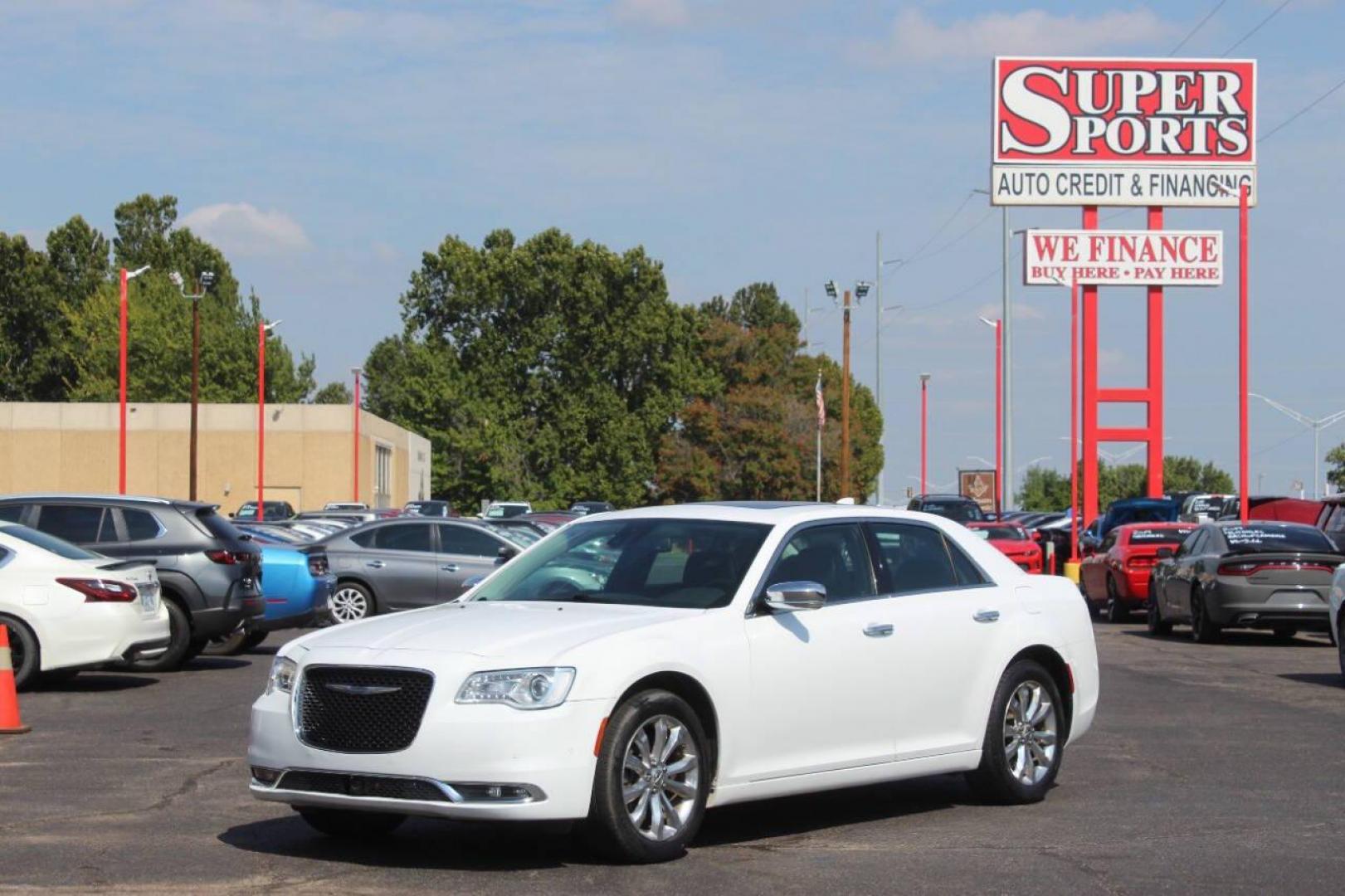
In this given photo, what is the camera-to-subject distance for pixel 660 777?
820 cm

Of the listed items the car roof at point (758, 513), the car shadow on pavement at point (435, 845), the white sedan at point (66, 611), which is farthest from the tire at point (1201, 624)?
the car shadow on pavement at point (435, 845)

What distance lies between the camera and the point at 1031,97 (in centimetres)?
5584

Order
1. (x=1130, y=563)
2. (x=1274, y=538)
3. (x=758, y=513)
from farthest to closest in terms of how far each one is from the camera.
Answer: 1. (x=1130, y=563)
2. (x=1274, y=538)
3. (x=758, y=513)

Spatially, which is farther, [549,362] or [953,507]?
[549,362]

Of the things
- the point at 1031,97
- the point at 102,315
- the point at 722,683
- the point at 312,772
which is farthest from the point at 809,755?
the point at 102,315

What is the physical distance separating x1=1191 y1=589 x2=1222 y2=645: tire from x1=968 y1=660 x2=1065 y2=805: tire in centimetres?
1405

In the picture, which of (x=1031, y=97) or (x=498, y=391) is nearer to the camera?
(x=1031, y=97)

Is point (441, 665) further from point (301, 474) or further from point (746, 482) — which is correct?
point (746, 482)

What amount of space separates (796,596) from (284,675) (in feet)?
7.59

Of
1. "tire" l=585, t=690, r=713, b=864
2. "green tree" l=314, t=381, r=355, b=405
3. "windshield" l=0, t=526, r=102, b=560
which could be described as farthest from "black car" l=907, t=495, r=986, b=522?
"green tree" l=314, t=381, r=355, b=405

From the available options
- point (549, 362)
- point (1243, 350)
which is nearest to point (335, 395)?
point (549, 362)

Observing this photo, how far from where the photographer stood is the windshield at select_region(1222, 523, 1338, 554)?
76.7 ft

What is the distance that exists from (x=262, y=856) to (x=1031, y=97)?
5049 cm

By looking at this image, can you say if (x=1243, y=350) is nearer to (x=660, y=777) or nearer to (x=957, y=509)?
(x=957, y=509)
